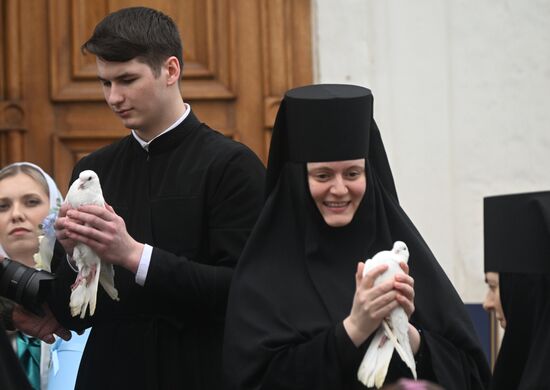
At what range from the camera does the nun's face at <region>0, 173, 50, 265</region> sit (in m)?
6.74

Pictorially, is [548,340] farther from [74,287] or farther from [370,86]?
[370,86]

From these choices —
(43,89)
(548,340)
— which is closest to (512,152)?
(43,89)

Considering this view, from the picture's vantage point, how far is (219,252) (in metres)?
5.93

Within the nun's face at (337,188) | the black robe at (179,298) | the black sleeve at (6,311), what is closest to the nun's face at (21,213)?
the black sleeve at (6,311)

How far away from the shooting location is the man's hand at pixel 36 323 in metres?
6.06

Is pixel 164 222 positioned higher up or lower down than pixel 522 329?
higher up

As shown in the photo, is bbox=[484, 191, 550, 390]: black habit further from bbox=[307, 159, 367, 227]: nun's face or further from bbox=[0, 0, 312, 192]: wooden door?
bbox=[0, 0, 312, 192]: wooden door

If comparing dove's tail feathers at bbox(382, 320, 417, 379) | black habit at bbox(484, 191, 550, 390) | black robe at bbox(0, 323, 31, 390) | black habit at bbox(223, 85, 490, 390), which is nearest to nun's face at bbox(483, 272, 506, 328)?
black habit at bbox(484, 191, 550, 390)

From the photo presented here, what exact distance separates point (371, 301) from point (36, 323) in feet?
4.72

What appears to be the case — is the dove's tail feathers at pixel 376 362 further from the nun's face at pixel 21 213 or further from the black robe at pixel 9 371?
the nun's face at pixel 21 213

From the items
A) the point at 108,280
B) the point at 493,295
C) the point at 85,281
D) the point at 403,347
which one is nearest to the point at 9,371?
the point at 85,281

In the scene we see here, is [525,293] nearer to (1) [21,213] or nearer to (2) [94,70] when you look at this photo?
(1) [21,213]

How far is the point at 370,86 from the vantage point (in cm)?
848

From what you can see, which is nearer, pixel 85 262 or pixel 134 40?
pixel 85 262
